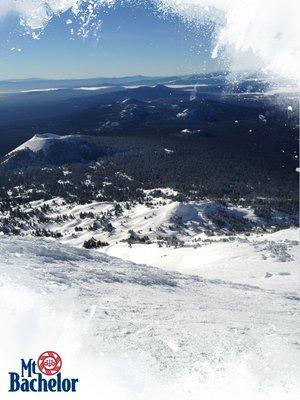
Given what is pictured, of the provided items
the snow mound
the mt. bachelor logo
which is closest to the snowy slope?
the mt. bachelor logo

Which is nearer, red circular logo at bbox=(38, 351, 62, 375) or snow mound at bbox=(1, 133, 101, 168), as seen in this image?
red circular logo at bbox=(38, 351, 62, 375)

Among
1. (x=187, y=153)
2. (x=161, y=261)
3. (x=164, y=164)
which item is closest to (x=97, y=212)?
(x=161, y=261)

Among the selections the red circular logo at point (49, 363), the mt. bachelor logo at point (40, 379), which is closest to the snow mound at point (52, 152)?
the red circular logo at point (49, 363)

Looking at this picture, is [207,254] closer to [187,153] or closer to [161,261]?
[161,261]

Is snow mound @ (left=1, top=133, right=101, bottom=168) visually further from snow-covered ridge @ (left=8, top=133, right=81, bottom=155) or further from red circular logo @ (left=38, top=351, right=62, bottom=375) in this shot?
red circular logo @ (left=38, top=351, right=62, bottom=375)

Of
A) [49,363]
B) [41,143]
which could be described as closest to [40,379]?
[49,363]

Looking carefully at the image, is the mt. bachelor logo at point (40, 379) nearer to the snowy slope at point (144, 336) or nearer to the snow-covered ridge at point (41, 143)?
the snowy slope at point (144, 336)

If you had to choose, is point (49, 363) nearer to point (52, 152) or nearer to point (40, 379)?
point (40, 379)
